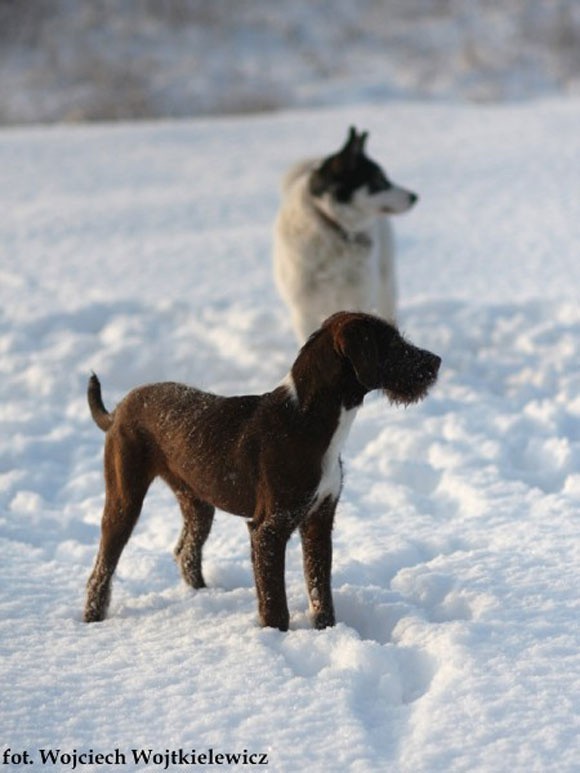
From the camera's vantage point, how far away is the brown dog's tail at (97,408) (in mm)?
3980

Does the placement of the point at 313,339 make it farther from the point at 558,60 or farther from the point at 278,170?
the point at 558,60

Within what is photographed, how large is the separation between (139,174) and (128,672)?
30.4 feet

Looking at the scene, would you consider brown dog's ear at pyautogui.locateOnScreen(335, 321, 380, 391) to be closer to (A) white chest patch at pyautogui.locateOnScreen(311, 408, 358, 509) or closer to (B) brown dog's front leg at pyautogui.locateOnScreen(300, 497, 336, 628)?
(A) white chest patch at pyautogui.locateOnScreen(311, 408, 358, 509)

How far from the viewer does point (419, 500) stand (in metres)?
5.02

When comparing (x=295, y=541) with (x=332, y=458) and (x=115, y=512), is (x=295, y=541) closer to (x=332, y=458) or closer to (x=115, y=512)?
(x=115, y=512)

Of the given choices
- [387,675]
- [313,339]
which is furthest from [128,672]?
[313,339]

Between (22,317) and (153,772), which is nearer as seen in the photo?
(153,772)

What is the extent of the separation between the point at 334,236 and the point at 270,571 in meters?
3.70

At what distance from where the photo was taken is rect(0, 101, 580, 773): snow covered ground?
3.05 metres

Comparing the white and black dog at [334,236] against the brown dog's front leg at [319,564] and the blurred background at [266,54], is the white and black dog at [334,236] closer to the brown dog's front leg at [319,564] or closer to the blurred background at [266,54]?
the brown dog's front leg at [319,564]

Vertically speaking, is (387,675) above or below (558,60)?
below

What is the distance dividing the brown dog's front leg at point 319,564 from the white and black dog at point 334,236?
10.6 ft

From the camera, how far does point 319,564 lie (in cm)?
362

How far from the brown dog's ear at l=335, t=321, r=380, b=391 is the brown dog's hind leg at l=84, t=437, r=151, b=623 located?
2.79 ft
